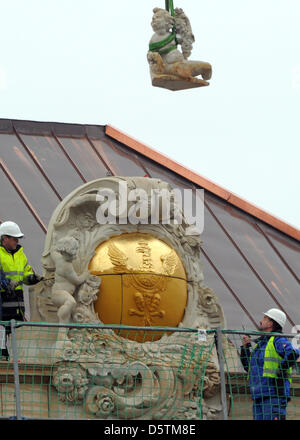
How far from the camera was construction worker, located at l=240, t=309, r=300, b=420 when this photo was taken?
15680 millimetres

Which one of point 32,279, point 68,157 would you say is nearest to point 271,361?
point 32,279

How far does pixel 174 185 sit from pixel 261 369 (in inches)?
460

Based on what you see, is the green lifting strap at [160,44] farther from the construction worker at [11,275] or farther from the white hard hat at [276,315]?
the white hard hat at [276,315]

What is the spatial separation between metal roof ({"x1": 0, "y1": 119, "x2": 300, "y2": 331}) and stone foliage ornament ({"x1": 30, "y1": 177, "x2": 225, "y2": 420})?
4.26 meters

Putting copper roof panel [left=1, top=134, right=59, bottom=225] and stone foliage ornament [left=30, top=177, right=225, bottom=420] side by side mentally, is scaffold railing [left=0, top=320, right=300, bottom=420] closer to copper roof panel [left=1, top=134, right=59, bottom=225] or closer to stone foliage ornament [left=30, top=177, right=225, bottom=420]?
stone foliage ornament [left=30, top=177, right=225, bottom=420]

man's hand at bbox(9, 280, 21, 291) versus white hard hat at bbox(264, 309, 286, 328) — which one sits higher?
man's hand at bbox(9, 280, 21, 291)

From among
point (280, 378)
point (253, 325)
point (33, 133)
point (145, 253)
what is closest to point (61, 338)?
point (145, 253)

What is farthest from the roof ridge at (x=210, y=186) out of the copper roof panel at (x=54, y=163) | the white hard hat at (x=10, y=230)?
the white hard hat at (x=10, y=230)

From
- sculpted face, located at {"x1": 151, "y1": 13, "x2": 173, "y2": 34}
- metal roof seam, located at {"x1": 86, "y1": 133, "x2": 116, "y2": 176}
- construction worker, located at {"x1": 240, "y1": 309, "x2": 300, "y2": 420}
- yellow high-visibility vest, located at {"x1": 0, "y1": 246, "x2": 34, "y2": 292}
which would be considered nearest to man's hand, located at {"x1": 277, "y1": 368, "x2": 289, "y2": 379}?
construction worker, located at {"x1": 240, "y1": 309, "x2": 300, "y2": 420}

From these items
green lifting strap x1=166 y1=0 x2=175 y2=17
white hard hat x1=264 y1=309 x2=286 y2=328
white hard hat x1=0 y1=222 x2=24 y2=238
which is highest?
green lifting strap x1=166 y1=0 x2=175 y2=17

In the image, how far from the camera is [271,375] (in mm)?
15828

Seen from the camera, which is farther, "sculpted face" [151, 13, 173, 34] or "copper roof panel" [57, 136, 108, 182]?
"copper roof panel" [57, 136, 108, 182]

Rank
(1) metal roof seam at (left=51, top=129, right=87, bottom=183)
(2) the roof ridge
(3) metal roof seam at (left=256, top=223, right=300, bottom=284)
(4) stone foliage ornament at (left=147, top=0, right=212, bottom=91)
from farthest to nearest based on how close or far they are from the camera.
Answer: (2) the roof ridge, (3) metal roof seam at (left=256, top=223, right=300, bottom=284), (1) metal roof seam at (left=51, top=129, right=87, bottom=183), (4) stone foliage ornament at (left=147, top=0, right=212, bottom=91)

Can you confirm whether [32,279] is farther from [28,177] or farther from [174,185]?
[174,185]
